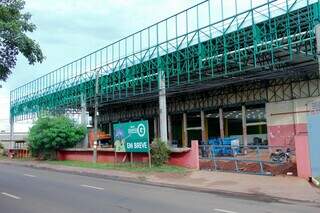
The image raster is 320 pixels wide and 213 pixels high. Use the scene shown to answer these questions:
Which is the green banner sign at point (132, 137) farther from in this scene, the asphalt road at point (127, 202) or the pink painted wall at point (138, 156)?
the asphalt road at point (127, 202)

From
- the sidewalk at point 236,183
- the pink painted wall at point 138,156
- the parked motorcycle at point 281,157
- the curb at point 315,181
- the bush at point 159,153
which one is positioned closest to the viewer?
the sidewalk at point 236,183

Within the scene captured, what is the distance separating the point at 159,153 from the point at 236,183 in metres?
9.49

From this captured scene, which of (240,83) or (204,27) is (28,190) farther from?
(240,83)

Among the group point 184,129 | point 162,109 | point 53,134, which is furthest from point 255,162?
point 184,129

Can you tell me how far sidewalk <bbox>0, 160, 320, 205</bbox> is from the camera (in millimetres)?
16906

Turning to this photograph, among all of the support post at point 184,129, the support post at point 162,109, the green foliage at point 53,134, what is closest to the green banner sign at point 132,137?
the support post at point 162,109

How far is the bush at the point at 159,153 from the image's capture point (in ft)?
97.6

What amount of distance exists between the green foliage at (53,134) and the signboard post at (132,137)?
1215cm

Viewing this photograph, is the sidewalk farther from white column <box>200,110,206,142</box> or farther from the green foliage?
white column <box>200,110,206,142</box>

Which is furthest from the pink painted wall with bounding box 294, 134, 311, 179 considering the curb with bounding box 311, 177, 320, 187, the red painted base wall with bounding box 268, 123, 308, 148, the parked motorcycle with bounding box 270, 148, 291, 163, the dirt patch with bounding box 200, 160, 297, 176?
the red painted base wall with bounding box 268, 123, 308, 148

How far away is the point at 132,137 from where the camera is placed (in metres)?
31.7

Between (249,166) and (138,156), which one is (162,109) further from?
(249,166)

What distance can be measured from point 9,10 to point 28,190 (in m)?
8.05

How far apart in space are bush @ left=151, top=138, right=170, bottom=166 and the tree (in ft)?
53.1
